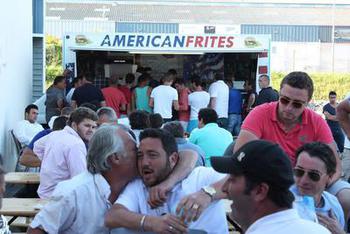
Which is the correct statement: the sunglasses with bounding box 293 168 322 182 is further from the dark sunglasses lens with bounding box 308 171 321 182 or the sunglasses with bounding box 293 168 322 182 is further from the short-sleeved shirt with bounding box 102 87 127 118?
the short-sleeved shirt with bounding box 102 87 127 118

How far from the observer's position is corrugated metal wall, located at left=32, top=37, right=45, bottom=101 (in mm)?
14627

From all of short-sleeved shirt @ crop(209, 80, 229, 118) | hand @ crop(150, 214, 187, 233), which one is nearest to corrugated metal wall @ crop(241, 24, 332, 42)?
short-sleeved shirt @ crop(209, 80, 229, 118)

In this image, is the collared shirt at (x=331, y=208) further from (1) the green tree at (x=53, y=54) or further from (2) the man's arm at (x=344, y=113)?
(1) the green tree at (x=53, y=54)

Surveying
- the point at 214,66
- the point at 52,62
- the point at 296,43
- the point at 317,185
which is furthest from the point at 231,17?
the point at 317,185

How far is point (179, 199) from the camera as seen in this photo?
3088 millimetres

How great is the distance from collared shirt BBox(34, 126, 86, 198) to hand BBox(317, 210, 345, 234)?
2218mm

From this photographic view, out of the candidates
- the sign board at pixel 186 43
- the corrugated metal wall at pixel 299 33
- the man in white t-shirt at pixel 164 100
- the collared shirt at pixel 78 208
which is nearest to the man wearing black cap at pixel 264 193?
the collared shirt at pixel 78 208

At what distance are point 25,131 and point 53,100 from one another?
1.98m

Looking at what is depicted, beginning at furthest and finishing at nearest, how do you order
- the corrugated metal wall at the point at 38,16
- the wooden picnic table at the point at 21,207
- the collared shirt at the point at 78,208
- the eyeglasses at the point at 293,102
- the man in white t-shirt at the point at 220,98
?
the corrugated metal wall at the point at 38,16
the man in white t-shirt at the point at 220,98
the wooden picnic table at the point at 21,207
the eyeglasses at the point at 293,102
the collared shirt at the point at 78,208

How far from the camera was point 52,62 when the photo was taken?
107 ft

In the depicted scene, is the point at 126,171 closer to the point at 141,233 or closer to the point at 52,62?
the point at 141,233

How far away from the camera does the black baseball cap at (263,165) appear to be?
2091 mm

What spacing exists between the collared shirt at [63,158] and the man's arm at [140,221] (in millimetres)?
1993

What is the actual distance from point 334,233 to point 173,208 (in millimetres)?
816
